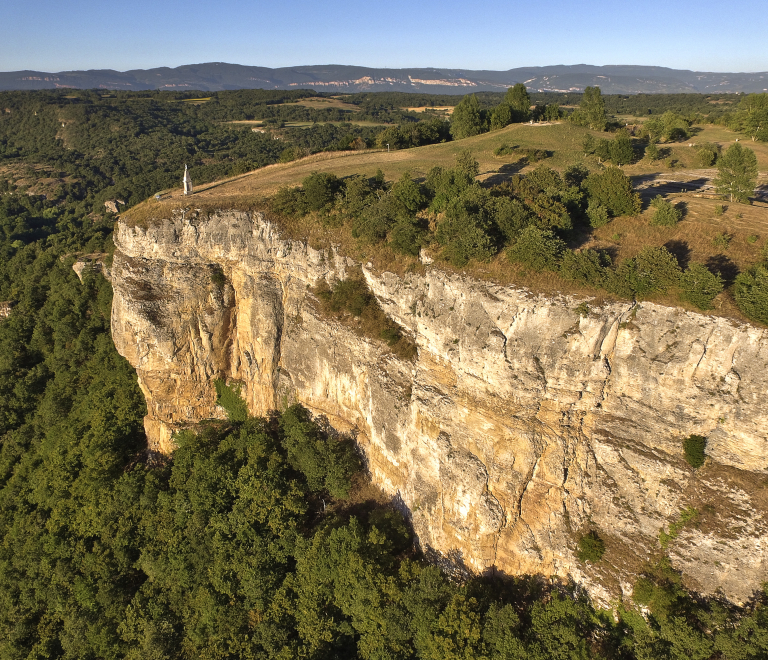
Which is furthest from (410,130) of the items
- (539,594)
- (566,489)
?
(539,594)

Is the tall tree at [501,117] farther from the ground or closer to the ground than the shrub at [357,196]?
farther from the ground

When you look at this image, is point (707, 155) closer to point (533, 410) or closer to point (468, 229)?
point (468, 229)

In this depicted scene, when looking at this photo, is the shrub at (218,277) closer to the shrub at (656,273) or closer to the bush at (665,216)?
the shrub at (656,273)

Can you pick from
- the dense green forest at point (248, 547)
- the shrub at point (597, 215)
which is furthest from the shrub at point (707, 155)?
the shrub at point (597, 215)

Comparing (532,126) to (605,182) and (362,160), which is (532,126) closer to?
(362,160)

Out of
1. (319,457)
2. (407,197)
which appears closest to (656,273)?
(407,197)
